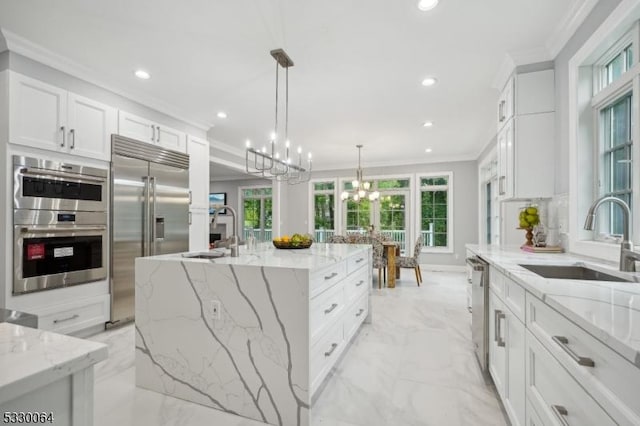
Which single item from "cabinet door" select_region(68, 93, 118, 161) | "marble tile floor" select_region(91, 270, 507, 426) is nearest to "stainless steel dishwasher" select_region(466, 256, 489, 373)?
"marble tile floor" select_region(91, 270, 507, 426)

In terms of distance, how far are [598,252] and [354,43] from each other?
7.65 ft

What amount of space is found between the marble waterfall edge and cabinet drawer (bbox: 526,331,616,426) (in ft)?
3.45

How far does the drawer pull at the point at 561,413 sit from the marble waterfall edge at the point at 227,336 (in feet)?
3.55

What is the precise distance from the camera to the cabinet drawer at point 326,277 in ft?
5.92

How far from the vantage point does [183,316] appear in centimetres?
192

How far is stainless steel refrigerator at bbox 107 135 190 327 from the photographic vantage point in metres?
3.18

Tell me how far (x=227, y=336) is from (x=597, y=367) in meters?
1.69

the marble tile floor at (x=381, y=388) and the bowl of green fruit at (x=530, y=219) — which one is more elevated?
the bowl of green fruit at (x=530, y=219)

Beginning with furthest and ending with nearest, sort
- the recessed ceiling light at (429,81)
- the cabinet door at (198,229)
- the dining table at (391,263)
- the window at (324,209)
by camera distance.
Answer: the window at (324,209) < the dining table at (391,263) < the cabinet door at (198,229) < the recessed ceiling light at (429,81)

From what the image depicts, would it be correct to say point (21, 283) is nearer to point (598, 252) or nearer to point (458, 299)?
point (598, 252)

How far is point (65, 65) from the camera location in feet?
9.00

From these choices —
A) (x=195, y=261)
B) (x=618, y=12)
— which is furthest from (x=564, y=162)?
(x=195, y=261)

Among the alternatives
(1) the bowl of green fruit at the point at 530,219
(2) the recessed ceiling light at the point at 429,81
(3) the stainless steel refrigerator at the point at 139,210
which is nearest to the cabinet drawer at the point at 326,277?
(1) the bowl of green fruit at the point at 530,219

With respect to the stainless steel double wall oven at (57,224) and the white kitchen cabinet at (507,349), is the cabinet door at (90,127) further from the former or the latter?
the white kitchen cabinet at (507,349)
